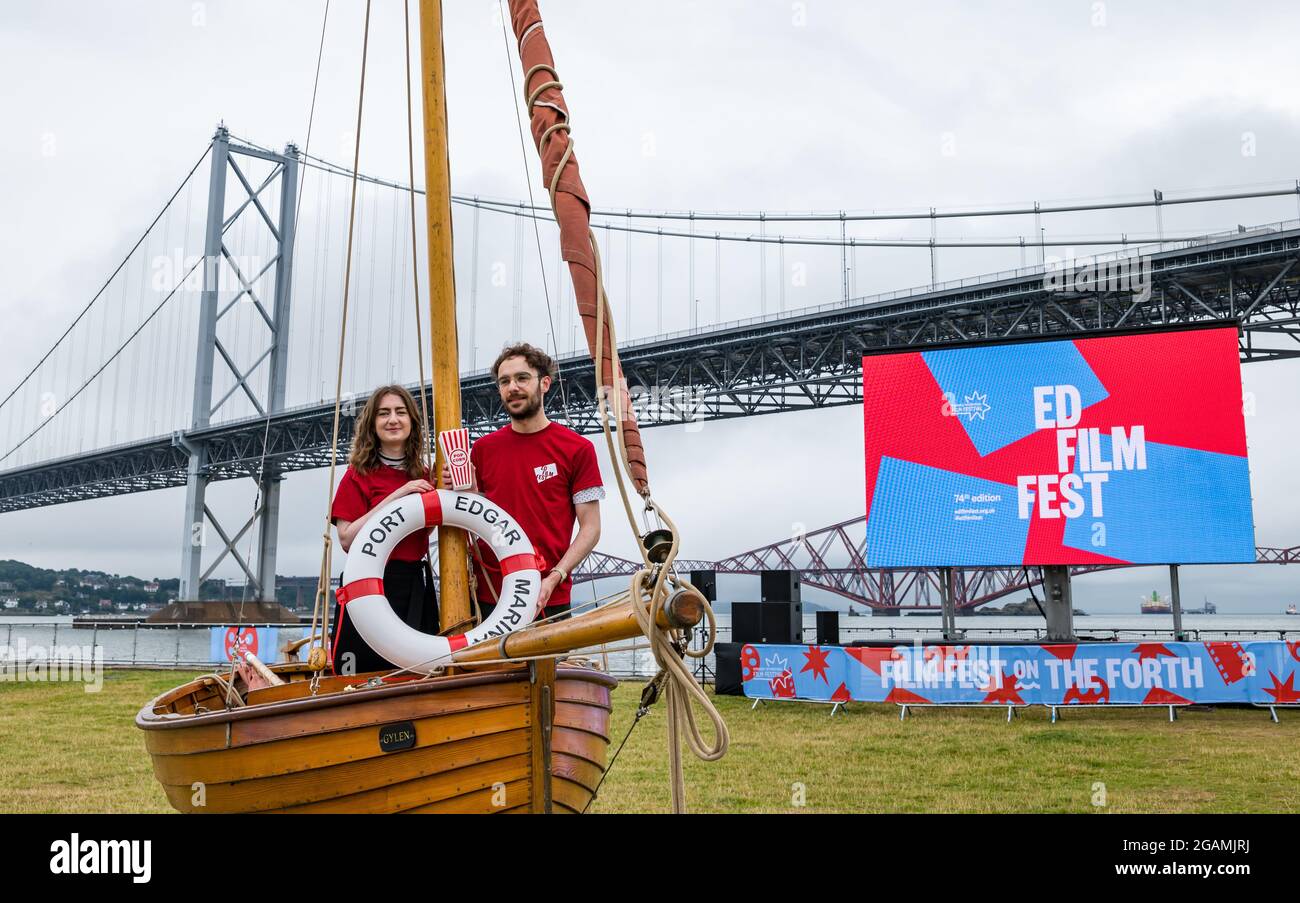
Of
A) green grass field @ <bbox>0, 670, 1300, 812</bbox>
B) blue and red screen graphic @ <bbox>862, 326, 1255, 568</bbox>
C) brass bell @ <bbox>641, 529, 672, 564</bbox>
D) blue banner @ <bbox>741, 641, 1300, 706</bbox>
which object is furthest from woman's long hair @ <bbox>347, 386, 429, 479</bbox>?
blue and red screen graphic @ <bbox>862, 326, 1255, 568</bbox>

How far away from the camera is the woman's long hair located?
423cm

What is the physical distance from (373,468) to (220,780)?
1353mm

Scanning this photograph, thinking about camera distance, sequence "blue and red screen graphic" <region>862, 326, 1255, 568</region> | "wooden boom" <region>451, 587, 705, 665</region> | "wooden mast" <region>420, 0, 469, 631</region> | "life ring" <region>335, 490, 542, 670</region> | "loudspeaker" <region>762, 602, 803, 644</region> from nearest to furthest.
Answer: "wooden boom" <region>451, 587, 705, 665</region> < "life ring" <region>335, 490, 542, 670</region> < "wooden mast" <region>420, 0, 469, 631</region> < "blue and red screen graphic" <region>862, 326, 1255, 568</region> < "loudspeaker" <region>762, 602, 803, 644</region>

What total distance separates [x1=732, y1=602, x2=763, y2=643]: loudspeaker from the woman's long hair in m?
12.0

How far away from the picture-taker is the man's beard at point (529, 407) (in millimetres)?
4139

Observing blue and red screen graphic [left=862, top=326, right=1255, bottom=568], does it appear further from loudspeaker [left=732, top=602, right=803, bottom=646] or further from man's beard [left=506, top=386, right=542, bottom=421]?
man's beard [left=506, top=386, right=542, bottom=421]

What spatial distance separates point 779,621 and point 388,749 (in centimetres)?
1271

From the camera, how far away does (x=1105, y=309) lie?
3434 centimetres

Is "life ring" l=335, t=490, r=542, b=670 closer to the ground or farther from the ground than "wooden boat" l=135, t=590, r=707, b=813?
farther from the ground

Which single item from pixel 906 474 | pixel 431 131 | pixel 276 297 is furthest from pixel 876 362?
pixel 276 297

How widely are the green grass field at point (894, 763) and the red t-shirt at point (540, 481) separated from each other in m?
3.09

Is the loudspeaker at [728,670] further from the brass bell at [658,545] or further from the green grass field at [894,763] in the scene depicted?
the brass bell at [658,545]

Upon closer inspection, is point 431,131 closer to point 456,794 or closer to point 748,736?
point 456,794

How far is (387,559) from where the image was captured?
3.98 m
